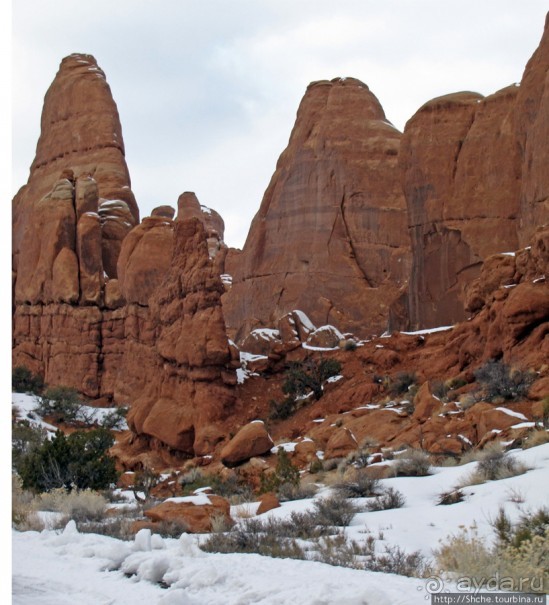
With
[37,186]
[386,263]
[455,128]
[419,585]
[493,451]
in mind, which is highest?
[37,186]

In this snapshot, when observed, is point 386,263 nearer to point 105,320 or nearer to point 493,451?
point 105,320

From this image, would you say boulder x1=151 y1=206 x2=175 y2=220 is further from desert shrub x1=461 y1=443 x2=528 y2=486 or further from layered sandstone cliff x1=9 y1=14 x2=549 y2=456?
desert shrub x1=461 y1=443 x2=528 y2=486

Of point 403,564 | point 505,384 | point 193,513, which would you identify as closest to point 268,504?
point 193,513

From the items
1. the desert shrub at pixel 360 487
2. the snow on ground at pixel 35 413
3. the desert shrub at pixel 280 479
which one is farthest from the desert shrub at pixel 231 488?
the snow on ground at pixel 35 413

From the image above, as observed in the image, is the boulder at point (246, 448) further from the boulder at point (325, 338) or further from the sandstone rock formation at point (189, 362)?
the boulder at point (325, 338)

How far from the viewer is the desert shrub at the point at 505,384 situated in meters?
15.8

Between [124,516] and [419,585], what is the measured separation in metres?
5.93

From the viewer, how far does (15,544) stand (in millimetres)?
8812

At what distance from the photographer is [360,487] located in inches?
402

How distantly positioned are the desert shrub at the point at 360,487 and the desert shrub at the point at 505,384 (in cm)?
622

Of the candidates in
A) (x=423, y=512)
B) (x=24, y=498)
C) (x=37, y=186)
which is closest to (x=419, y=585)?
(x=423, y=512)

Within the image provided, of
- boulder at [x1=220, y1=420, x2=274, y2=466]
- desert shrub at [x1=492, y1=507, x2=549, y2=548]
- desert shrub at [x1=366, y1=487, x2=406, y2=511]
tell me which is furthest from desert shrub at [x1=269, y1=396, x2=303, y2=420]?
desert shrub at [x1=492, y1=507, x2=549, y2=548]

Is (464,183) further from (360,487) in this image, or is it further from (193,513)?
(193,513)

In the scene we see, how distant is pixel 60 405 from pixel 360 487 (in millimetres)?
26437
